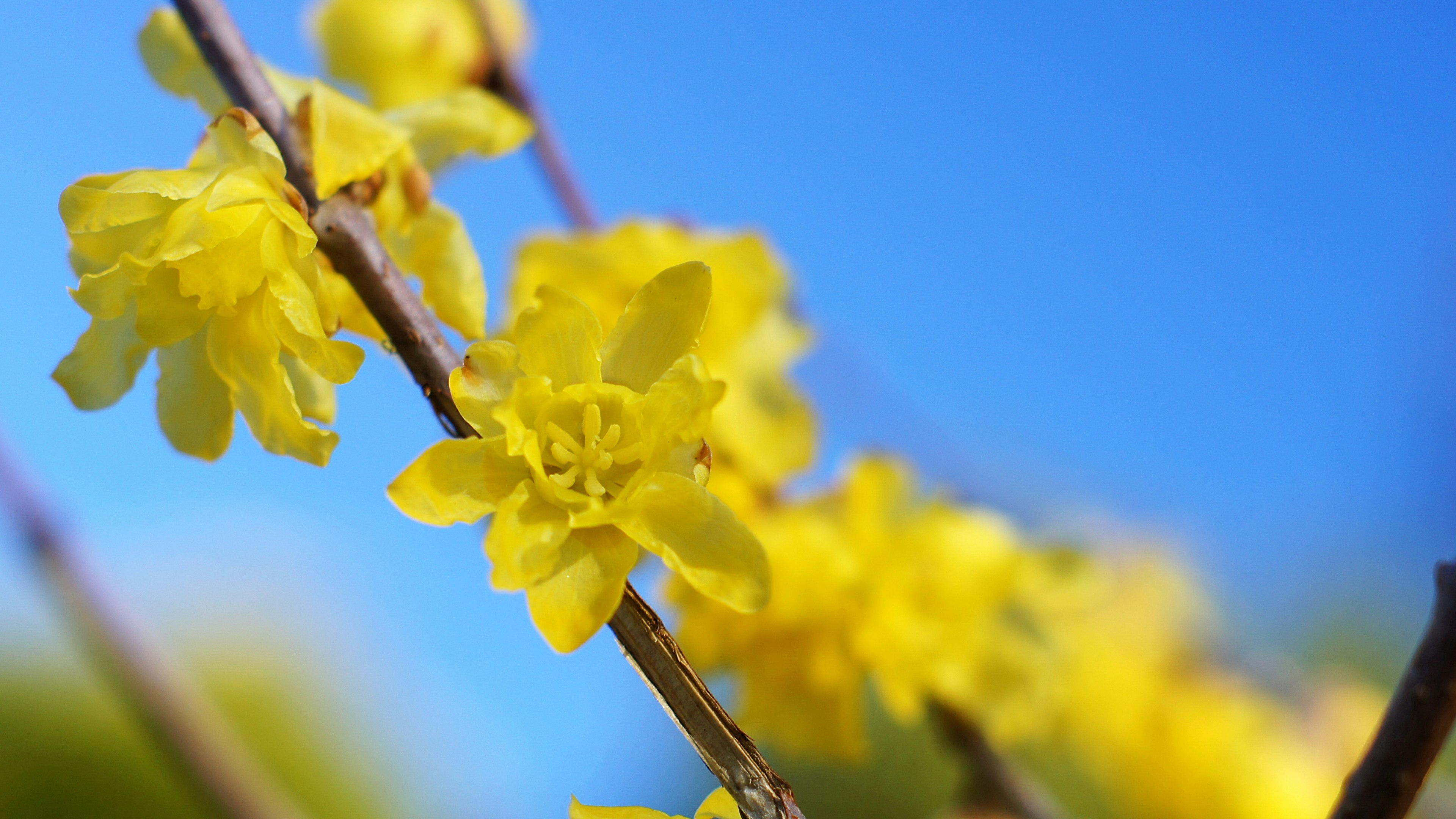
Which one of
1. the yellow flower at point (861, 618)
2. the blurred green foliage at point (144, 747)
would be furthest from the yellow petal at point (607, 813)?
the blurred green foliage at point (144, 747)

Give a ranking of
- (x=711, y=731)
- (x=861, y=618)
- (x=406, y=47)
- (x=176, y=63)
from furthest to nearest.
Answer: (x=406, y=47) → (x=861, y=618) → (x=176, y=63) → (x=711, y=731)

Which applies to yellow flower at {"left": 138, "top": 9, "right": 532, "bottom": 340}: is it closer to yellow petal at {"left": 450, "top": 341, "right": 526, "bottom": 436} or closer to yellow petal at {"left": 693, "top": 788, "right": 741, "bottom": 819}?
yellow petal at {"left": 450, "top": 341, "right": 526, "bottom": 436}

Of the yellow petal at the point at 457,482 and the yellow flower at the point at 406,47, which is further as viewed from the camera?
the yellow flower at the point at 406,47

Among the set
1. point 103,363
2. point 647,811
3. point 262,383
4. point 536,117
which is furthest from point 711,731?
point 536,117

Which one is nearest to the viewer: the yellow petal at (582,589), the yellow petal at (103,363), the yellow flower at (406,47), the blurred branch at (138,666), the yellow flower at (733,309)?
the yellow petal at (582,589)

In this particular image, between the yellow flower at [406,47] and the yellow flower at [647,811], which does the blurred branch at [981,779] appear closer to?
the yellow flower at [647,811]

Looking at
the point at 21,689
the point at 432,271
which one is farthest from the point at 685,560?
the point at 21,689

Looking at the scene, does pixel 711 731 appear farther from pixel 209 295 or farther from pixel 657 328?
pixel 209 295
